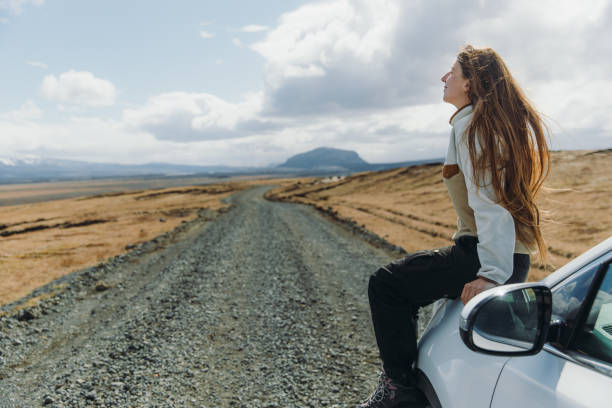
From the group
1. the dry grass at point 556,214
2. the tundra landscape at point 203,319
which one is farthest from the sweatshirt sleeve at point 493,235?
the tundra landscape at point 203,319

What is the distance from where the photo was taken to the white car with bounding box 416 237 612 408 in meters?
1.42

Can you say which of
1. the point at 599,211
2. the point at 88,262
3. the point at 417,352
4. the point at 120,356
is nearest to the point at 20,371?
the point at 120,356

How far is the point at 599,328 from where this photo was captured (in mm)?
1547

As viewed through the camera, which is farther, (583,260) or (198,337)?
(198,337)

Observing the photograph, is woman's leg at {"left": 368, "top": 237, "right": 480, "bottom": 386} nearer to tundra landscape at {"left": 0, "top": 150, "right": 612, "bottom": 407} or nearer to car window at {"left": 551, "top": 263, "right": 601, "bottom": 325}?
car window at {"left": 551, "top": 263, "right": 601, "bottom": 325}

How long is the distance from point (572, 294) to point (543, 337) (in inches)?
10.0

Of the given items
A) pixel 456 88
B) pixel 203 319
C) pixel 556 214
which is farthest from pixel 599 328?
pixel 556 214

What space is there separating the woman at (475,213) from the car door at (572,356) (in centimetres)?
31

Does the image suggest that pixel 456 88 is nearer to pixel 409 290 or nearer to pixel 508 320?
pixel 409 290

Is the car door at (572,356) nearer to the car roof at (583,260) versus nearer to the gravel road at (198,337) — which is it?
the car roof at (583,260)

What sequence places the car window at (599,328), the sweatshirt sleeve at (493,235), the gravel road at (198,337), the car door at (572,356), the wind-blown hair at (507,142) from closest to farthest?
the car door at (572,356), the car window at (599,328), the sweatshirt sleeve at (493,235), the wind-blown hair at (507,142), the gravel road at (198,337)

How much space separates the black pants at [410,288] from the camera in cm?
210

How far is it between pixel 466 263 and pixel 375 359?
153 inches

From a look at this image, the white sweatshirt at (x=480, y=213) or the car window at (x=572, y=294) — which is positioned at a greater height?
the white sweatshirt at (x=480, y=213)
